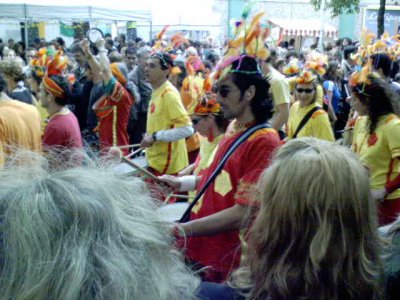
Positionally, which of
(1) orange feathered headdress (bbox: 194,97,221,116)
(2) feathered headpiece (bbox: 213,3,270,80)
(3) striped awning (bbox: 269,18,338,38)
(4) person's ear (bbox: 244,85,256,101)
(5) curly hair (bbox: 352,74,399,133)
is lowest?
(1) orange feathered headdress (bbox: 194,97,221,116)

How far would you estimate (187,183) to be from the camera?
9.93ft

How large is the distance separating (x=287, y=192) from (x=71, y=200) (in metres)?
0.74

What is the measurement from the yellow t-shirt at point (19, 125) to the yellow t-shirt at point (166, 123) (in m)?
1.05

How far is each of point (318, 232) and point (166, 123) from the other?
3.14 meters

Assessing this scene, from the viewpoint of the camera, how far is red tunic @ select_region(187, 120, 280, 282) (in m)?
2.37

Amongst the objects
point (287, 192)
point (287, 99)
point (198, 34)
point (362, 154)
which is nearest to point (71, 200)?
point (287, 192)

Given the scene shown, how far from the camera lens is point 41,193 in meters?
0.96

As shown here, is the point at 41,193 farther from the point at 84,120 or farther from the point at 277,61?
the point at 277,61

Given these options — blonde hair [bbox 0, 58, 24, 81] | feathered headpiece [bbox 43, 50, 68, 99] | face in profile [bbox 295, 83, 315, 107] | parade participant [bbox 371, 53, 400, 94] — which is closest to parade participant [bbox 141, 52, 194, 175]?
feathered headpiece [bbox 43, 50, 68, 99]

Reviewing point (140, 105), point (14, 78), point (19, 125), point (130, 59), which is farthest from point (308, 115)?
point (130, 59)

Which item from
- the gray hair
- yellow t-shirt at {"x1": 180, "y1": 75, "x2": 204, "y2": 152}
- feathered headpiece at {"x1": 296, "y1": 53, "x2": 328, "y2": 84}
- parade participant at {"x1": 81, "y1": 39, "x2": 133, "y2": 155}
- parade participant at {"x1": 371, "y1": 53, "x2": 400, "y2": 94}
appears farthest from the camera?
yellow t-shirt at {"x1": 180, "y1": 75, "x2": 204, "y2": 152}

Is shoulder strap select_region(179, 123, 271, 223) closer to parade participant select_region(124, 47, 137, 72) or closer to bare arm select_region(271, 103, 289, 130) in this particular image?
bare arm select_region(271, 103, 289, 130)

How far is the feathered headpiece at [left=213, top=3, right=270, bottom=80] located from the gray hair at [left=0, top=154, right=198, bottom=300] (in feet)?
5.94

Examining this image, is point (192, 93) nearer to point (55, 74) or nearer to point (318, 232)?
point (55, 74)
